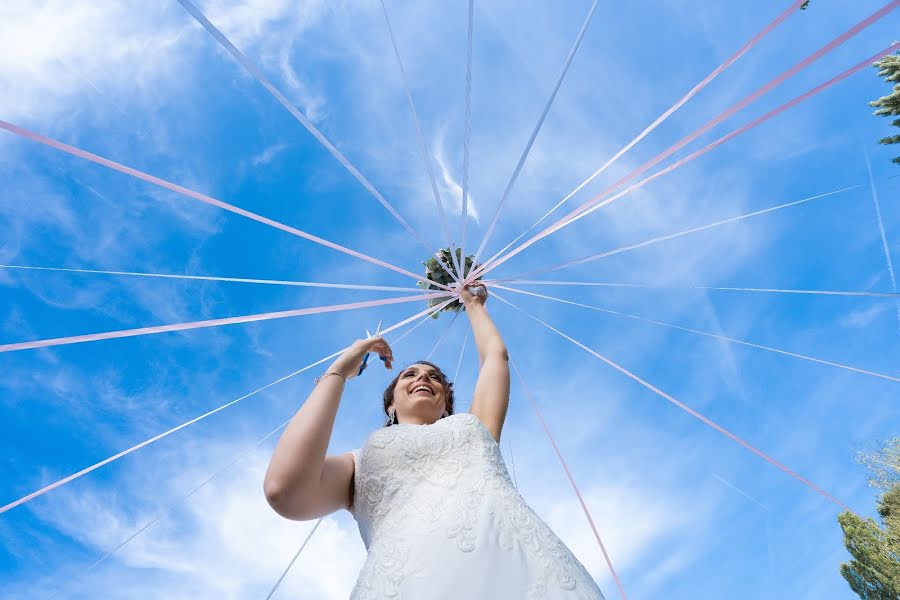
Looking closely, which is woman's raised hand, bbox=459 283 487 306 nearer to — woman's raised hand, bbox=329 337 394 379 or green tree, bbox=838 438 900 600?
woman's raised hand, bbox=329 337 394 379

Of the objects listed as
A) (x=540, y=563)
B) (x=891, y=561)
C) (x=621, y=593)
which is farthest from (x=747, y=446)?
(x=891, y=561)

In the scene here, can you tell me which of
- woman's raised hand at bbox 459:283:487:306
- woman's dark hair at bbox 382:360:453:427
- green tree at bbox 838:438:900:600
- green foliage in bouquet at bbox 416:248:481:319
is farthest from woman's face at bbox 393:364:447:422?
green tree at bbox 838:438:900:600

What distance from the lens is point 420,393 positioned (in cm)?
284

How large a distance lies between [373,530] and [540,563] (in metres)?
0.71

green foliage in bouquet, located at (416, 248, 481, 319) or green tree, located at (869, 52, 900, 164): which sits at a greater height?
green tree, located at (869, 52, 900, 164)

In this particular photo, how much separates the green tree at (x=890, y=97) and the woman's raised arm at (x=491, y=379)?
15.6 meters

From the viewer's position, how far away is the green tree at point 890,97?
1288cm

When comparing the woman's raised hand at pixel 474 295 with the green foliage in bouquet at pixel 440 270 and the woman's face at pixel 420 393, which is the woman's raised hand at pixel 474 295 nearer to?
the woman's face at pixel 420 393

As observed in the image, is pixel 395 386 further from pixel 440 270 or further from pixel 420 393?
pixel 440 270

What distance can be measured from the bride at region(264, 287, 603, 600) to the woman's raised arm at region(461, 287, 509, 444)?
0.24ft

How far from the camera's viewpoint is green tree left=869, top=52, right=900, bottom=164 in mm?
12883

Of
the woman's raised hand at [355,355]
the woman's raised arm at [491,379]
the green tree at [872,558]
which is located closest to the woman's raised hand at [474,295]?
the woman's raised arm at [491,379]

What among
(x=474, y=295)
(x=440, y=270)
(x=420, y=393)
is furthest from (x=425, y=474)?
(x=440, y=270)

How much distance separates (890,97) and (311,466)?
17.7 m
